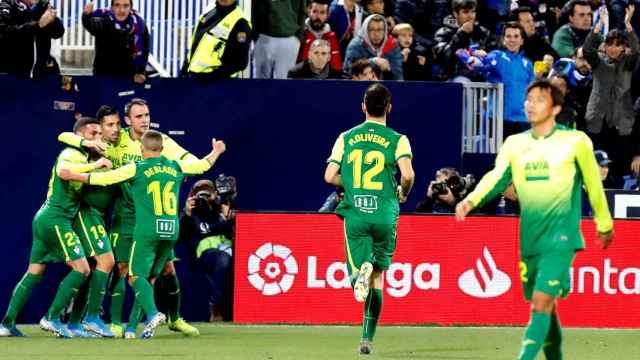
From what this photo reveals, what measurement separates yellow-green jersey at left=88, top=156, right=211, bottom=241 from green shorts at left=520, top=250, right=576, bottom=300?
5311 mm

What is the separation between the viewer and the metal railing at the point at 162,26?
1853cm

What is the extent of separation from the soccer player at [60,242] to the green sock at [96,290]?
0.10 metres

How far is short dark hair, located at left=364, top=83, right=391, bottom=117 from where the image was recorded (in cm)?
1286

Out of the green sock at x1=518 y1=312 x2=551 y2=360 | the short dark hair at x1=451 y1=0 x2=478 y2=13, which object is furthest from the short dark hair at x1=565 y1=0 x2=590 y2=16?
the green sock at x1=518 y1=312 x2=551 y2=360

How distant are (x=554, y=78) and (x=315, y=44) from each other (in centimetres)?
293

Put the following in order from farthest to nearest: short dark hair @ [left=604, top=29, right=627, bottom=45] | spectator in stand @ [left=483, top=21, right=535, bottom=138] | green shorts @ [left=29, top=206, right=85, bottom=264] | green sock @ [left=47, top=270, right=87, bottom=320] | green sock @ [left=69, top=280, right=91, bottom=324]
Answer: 1. short dark hair @ [left=604, top=29, right=627, bottom=45]
2. spectator in stand @ [left=483, top=21, right=535, bottom=138]
3. green sock @ [left=69, top=280, right=91, bottom=324]
4. green shorts @ [left=29, top=206, right=85, bottom=264]
5. green sock @ [left=47, top=270, right=87, bottom=320]

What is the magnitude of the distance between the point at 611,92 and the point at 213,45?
509 centimetres

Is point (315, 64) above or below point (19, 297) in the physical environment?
above

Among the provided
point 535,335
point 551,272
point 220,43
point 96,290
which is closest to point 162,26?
point 220,43

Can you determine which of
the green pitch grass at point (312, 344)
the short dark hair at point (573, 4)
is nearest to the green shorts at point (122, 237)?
the green pitch grass at point (312, 344)

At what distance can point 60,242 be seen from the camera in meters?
15.2

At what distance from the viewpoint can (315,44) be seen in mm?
18156

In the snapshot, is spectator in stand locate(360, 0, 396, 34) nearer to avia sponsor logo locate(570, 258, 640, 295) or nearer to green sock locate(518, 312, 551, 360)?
avia sponsor logo locate(570, 258, 640, 295)

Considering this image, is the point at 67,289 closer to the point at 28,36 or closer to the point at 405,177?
the point at 28,36
